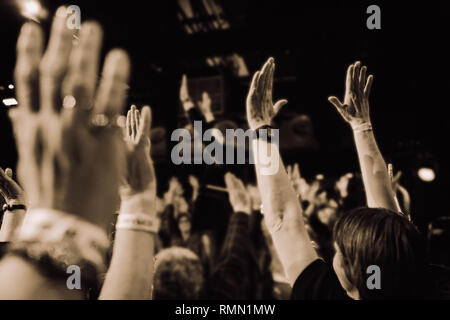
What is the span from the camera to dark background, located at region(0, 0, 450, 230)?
2.54m

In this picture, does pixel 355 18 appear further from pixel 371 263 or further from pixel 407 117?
pixel 371 263

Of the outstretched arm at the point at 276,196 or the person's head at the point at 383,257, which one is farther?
the outstretched arm at the point at 276,196

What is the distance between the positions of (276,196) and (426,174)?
436 cm

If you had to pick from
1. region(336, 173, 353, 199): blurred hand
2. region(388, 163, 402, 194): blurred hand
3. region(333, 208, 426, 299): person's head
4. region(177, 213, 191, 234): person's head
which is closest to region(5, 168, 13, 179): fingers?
region(333, 208, 426, 299): person's head

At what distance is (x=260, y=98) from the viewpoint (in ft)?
3.51

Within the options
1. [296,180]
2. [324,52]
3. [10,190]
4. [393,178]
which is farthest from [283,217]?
[324,52]

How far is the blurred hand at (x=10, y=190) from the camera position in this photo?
113 centimetres

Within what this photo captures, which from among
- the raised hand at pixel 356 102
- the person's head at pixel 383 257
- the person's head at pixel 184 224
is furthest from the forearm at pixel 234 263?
the person's head at pixel 184 224

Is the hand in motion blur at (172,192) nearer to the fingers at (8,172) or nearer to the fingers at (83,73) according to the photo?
the fingers at (8,172)

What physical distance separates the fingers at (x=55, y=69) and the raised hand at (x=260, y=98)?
556 millimetres

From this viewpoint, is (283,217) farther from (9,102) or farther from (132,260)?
(9,102)

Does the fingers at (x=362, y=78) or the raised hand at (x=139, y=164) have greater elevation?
the fingers at (x=362, y=78)

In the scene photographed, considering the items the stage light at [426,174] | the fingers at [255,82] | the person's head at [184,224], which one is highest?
the stage light at [426,174]

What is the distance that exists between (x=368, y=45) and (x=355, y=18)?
30 centimetres
